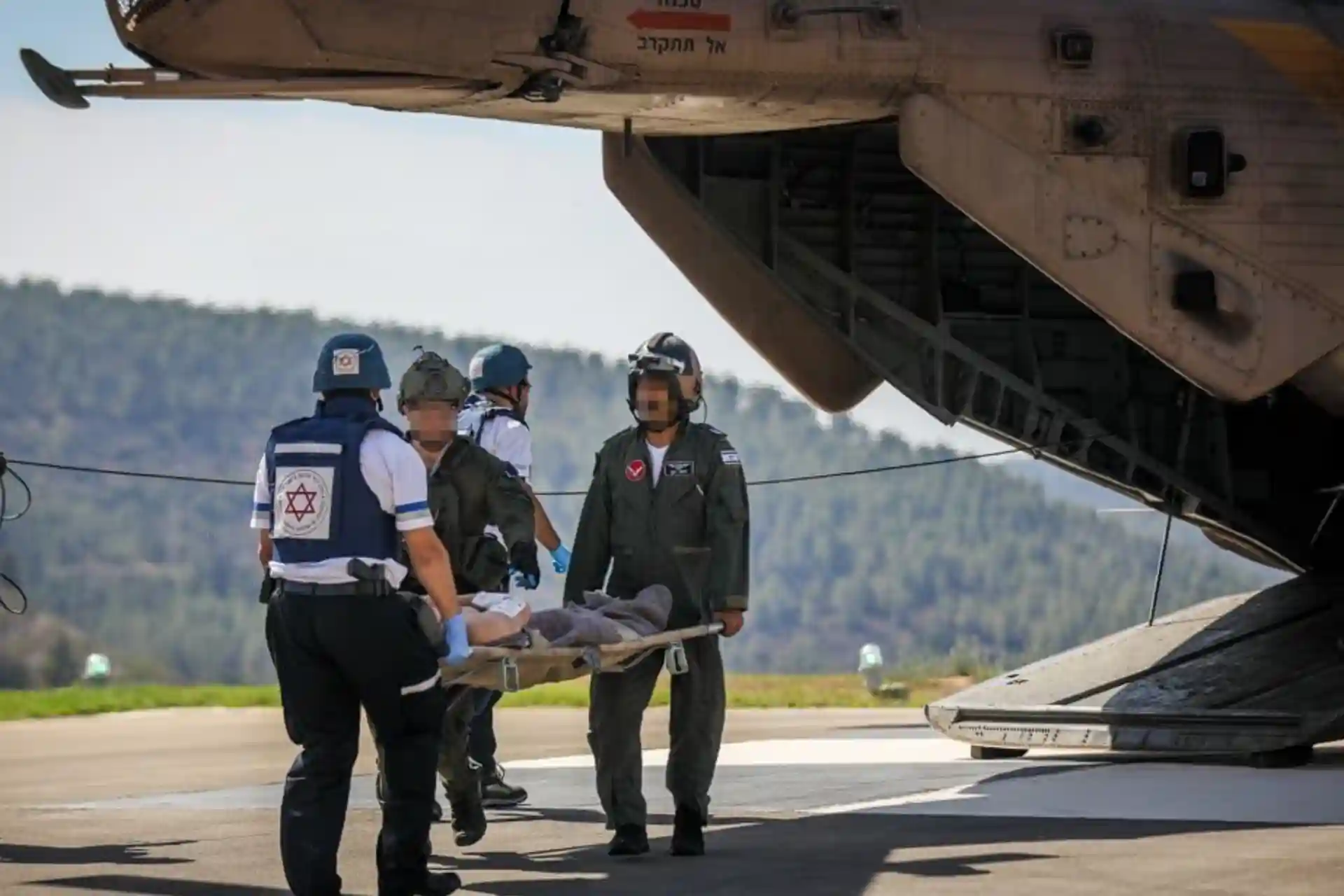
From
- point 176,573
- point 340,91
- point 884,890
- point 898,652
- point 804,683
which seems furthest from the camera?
point 898,652

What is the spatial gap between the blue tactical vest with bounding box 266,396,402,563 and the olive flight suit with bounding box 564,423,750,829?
6.54 feet

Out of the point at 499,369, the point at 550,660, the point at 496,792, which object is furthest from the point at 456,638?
the point at 496,792

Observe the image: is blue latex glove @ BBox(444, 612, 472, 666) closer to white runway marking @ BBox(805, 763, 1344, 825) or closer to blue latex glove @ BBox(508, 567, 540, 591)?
blue latex glove @ BBox(508, 567, 540, 591)

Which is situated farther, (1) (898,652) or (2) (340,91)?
(1) (898,652)

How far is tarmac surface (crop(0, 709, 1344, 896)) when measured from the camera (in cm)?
805

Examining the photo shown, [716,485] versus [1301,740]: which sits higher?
[716,485]

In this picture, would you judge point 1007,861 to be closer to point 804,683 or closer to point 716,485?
point 716,485

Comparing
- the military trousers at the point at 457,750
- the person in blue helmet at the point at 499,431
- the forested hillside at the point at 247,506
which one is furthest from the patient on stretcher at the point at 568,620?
A: the forested hillside at the point at 247,506

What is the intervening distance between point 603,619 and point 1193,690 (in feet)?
18.0

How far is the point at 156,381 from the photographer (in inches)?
816

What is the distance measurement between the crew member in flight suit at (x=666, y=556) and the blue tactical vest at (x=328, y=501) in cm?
200

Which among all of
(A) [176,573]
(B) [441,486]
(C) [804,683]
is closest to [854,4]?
(B) [441,486]

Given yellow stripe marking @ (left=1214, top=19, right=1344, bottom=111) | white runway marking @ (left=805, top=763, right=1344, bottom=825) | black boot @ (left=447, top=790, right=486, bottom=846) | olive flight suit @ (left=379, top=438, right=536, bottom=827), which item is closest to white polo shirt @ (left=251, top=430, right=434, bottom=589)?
olive flight suit @ (left=379, top=438, right=536, bottom=827)

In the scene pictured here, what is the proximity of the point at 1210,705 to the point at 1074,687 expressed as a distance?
1020 mm
